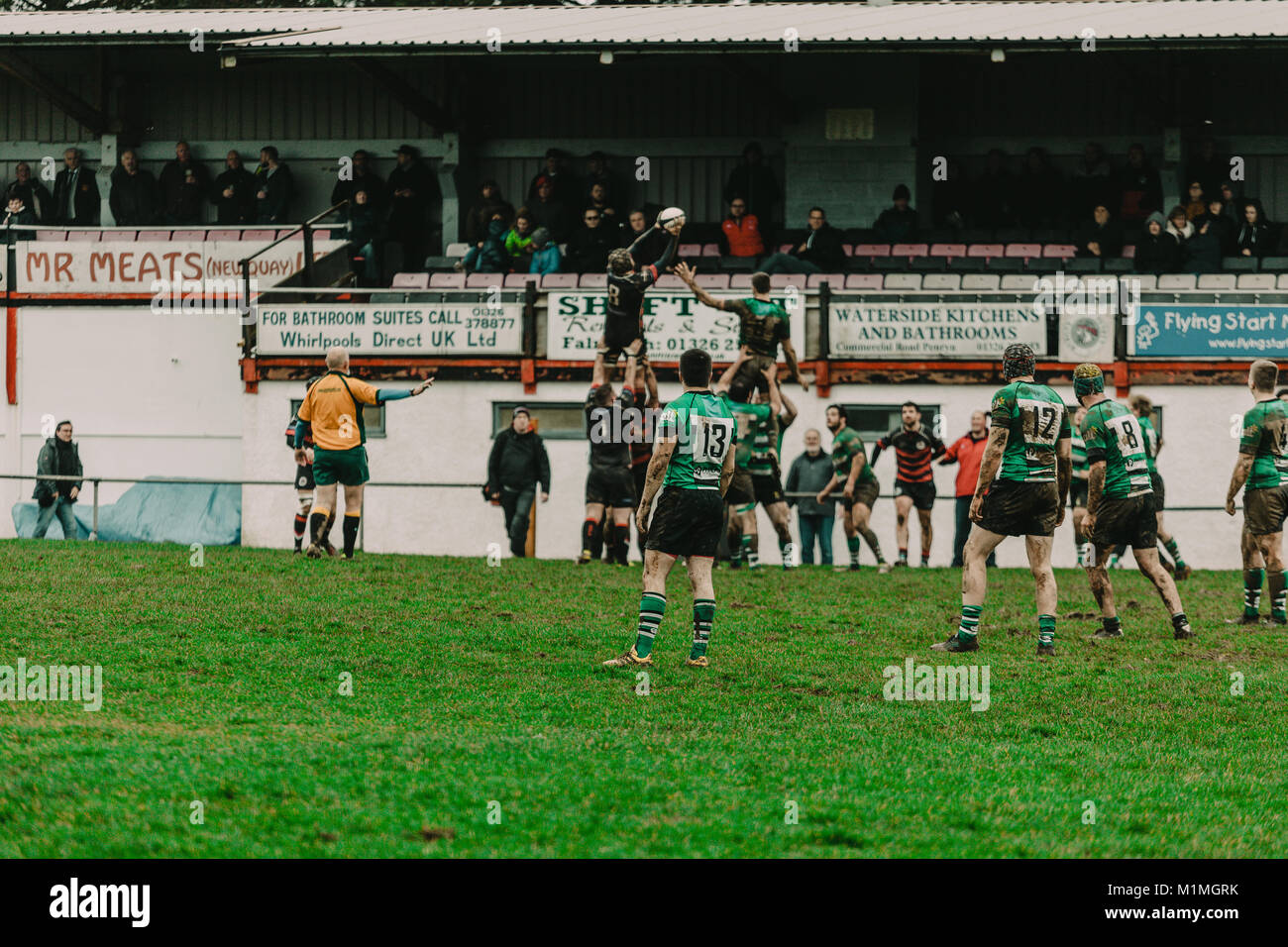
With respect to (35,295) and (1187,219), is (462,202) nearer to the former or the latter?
(35,295)

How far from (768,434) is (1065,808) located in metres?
9.72

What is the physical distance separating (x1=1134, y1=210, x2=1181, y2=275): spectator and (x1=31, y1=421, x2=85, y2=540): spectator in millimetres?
15229

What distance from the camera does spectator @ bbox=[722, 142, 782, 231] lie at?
89.1ft

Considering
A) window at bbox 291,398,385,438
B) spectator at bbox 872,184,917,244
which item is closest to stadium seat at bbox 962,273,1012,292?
spectator at bbox 872,184,917,244

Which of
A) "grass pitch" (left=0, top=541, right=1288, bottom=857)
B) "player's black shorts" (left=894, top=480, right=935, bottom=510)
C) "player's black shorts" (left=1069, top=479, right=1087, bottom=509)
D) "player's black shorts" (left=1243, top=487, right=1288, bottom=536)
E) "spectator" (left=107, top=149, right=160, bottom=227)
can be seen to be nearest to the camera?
"grass pitch" (left=0, top=541, right=1288, bottom=857)

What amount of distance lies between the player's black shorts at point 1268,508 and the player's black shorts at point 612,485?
6.45m

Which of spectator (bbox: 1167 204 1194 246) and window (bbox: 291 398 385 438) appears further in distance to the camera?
spectator (bbox: 1167 204 1194 246)

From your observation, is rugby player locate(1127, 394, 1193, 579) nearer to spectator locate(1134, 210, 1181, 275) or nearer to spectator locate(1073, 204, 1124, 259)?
spectator locate(1134, 210, 1181, 275)

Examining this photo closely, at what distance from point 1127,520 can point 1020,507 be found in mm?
1448

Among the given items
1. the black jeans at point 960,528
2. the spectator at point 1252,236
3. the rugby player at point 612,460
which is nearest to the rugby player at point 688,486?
the rugby player at point 612,460

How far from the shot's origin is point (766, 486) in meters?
17.5

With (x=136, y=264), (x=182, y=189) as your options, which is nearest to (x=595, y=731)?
(x=136, y=264)

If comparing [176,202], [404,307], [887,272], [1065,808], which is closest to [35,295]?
[176,202]

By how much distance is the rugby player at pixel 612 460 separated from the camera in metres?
17.7
